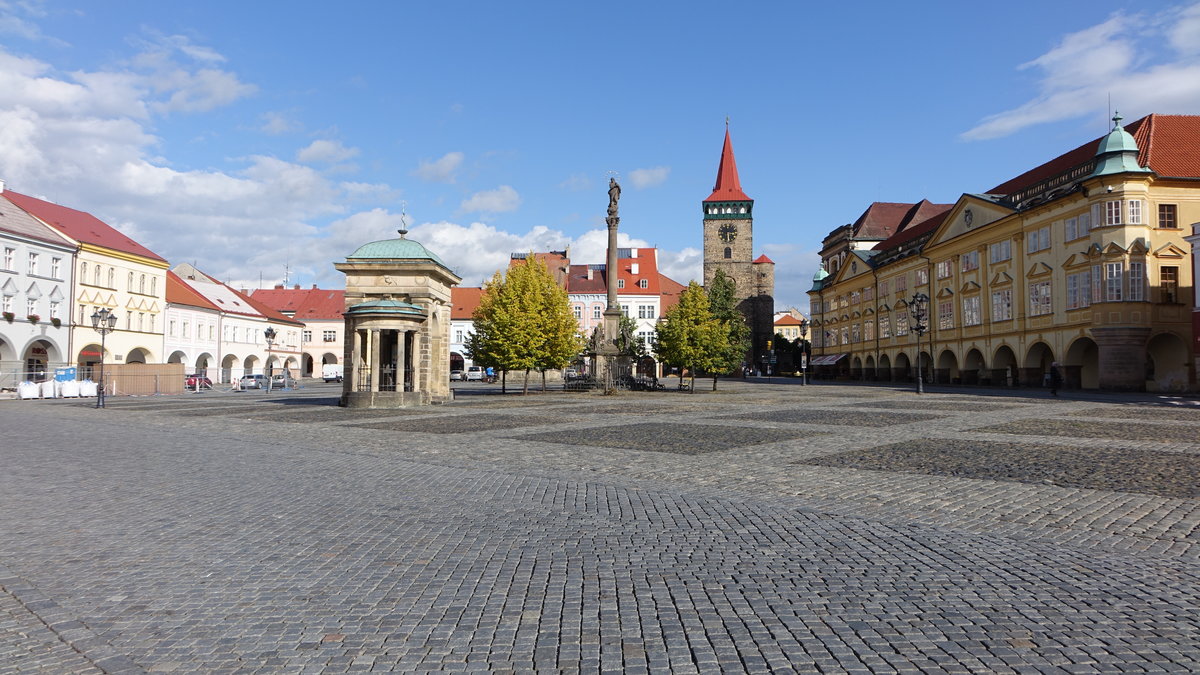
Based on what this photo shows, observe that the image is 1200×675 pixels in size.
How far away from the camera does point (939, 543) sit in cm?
650

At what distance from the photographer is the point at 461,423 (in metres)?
20.5

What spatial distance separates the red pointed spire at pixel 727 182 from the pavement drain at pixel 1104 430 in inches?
3393

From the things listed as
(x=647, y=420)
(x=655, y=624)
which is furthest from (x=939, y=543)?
(x=647, y=420)

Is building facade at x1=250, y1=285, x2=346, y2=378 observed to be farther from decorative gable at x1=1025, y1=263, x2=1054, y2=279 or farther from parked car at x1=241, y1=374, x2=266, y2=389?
decorative gable at x1=1025, y1=263, x2=1054, y2=279

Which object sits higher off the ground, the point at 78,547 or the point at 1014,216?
the point at 1014,216

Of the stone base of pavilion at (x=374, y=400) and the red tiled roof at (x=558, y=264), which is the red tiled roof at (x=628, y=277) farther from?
the stone base of pavilion at (x=374, y=400)

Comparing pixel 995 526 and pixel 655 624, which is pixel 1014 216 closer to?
pixel 995 526

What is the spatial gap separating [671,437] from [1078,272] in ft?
118

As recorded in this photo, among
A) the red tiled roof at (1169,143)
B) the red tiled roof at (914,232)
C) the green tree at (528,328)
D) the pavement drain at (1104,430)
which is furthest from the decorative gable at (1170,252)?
the green tree at (528,328)

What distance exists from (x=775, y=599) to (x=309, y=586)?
3054 millimetres

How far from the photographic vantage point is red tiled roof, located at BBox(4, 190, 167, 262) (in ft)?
167

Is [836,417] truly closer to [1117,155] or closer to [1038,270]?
[1117,155]

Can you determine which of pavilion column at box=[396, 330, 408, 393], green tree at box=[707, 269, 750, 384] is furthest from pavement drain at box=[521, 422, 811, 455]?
green tree at box=[707, 269, 750, 384]

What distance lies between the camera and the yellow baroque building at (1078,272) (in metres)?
39.0
